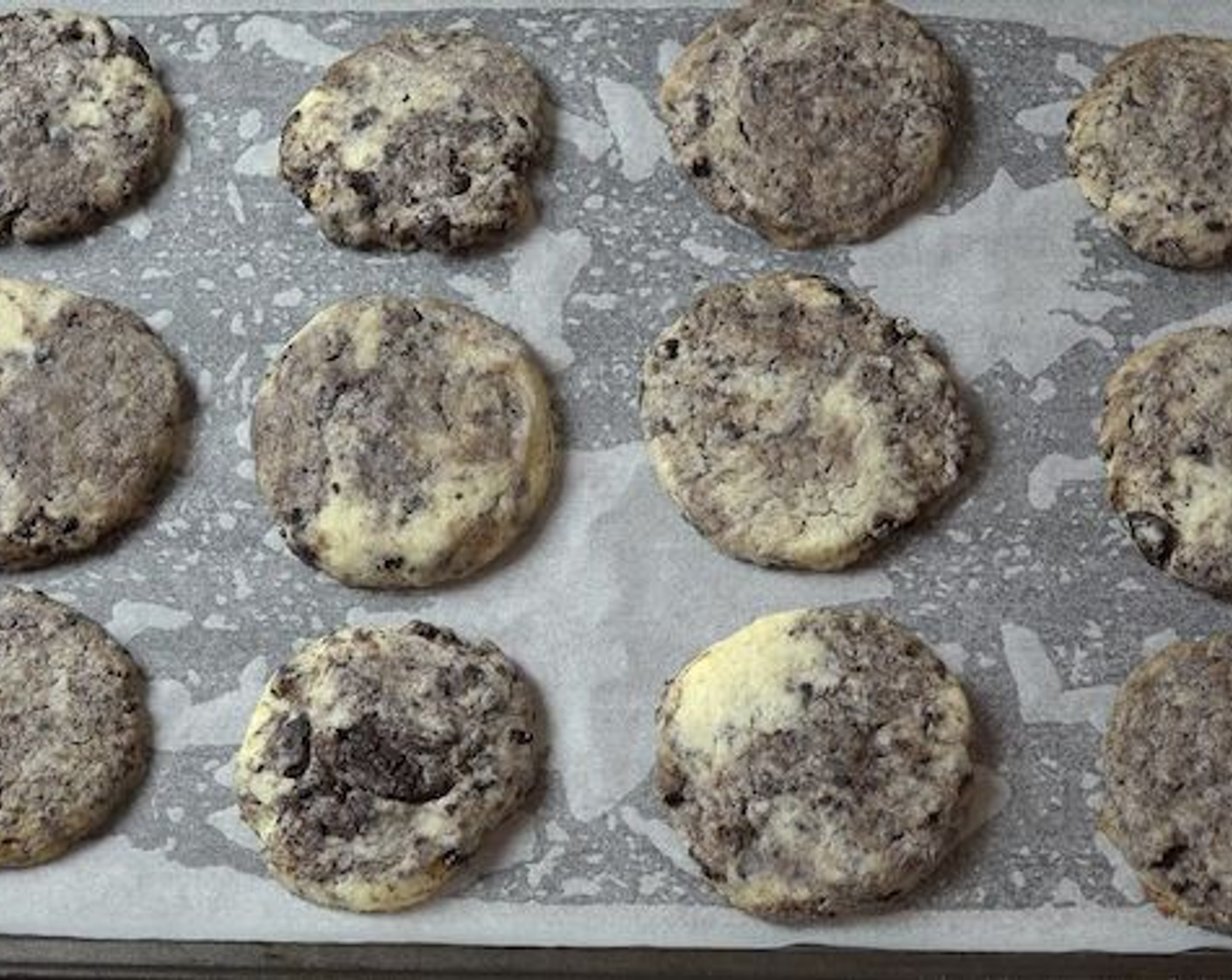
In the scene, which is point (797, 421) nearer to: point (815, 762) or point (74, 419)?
point (815, 762)

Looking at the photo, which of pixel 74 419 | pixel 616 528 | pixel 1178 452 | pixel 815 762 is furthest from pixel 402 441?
pixel 1178 452

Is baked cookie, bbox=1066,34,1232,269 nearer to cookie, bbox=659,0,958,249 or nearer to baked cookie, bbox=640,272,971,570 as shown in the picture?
cookie, bbox=659,0,958,249

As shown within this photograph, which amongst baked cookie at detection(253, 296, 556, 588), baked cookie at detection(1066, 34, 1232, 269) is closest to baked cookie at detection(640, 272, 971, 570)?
baked cookie at detection(253, 296, 556, 588)

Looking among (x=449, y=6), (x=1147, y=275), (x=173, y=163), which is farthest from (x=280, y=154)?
(x=1147, y=275)

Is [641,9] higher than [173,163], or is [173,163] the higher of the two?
[641,9]

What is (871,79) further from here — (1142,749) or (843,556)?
(1142,749)

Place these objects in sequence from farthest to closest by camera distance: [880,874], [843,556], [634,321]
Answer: [634,321] → [843,556] → [880,874]
